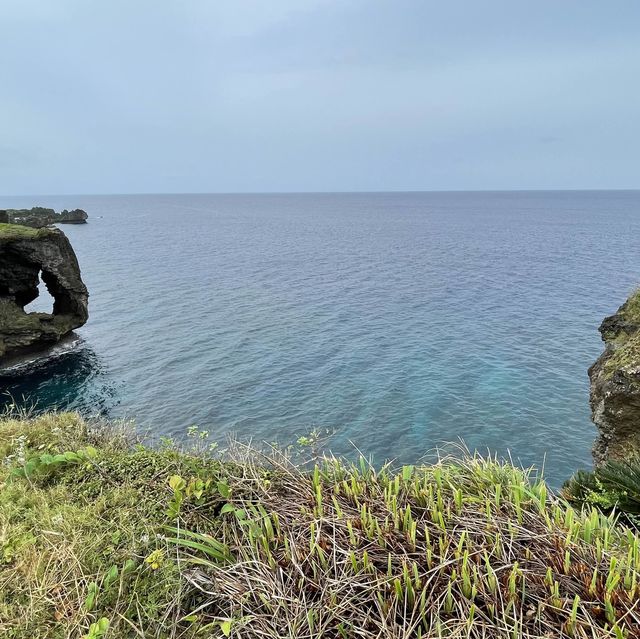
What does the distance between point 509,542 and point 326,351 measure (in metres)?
26.4

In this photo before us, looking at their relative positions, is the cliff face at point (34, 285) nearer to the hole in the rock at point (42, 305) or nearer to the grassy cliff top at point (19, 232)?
the grassy cliff top at point (19, 232)

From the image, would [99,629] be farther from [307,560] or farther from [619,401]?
[619,401]

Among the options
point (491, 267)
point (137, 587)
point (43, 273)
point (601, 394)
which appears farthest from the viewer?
point (491, 267)

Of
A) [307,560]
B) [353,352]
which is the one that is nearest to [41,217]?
[353,352]

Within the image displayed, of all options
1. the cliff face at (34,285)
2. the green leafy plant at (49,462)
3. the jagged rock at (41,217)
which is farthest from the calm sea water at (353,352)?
the jagged rock at (41,217)

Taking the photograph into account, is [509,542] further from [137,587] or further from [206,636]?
[137,587]

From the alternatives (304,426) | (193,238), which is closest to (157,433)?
(304,426)

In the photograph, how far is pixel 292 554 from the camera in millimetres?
4355

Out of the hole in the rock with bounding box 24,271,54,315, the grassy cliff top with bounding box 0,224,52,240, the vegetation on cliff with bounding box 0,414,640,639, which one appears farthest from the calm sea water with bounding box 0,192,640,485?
the vegetation on cliff with bounding box 0,414,640,639

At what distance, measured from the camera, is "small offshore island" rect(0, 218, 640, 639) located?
3.78 m

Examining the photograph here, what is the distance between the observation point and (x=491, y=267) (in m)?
61.2

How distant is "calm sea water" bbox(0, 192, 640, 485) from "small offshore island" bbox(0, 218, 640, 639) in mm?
14426

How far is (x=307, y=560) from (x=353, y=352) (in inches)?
1038

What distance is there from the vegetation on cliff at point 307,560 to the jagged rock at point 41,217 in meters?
88.3
